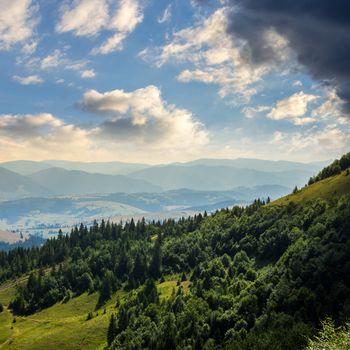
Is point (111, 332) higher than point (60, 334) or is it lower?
higher

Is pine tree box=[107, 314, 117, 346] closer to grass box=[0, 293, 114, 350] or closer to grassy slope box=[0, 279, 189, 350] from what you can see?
grassy slope box=[0, 279, 189, 350]

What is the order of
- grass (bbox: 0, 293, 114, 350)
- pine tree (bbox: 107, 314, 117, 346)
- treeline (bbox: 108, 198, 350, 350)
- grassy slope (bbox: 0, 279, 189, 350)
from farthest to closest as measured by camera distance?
grass (bbox: 0, 293, 114, 350) < grassy slope (bbox: 0, 279, 189, 350) < pine tree (bbox: 107, 314, 117, 346) < treeline (bbox: 108, 198, 350, 350)

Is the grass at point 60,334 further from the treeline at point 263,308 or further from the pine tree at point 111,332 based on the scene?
the treeline at point 263,308

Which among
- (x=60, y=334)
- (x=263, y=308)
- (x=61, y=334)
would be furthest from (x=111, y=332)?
(x=263, y=308)

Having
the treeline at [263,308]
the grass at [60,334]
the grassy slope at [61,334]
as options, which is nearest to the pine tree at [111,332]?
the treeline at [263,308]

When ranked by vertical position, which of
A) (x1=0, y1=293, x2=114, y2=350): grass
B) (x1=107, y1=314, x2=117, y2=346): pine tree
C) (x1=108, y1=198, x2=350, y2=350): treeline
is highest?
(x1=108, y1=198, x2=350, y2=350): treeline

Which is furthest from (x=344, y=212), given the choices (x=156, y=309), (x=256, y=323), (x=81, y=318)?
(x=81, y=318)

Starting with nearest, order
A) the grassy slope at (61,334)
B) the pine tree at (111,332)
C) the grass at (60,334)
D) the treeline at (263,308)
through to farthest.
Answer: the treeline at (263,308) → the pine tree at (111,332) → the grassy slope at (61,334) → the grass at (60,334)

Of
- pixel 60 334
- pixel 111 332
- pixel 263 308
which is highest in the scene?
pixel 263 308

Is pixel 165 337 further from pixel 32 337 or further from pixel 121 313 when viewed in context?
pixel 32 337

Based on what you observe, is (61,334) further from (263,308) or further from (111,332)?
(263,308)

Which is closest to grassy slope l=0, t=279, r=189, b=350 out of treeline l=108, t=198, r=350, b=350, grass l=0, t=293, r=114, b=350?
grass l=0, t=293, r=114, b=350

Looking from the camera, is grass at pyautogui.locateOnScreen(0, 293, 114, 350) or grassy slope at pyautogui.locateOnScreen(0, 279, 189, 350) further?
grass at pyautogui.locateOnScreen(0, 293, 114, 350)

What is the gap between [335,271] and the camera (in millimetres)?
139625
